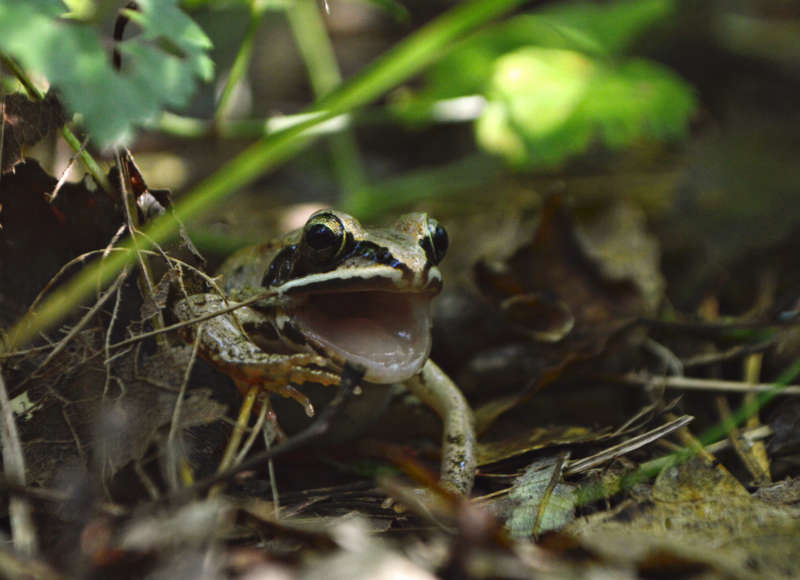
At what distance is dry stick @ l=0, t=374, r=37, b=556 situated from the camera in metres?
1.56

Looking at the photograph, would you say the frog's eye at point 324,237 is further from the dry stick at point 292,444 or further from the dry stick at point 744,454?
the dry stick at point 744,454

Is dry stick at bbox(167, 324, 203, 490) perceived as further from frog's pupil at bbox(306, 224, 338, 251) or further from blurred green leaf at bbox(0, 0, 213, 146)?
blurred green leaf at bbox(0, 0, 213, 146)

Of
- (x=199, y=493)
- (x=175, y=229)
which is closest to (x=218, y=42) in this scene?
(x=175, y=229)

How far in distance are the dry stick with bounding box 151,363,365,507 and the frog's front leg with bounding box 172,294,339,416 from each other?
0.74 ft

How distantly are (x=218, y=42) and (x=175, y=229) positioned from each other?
8.60 ft

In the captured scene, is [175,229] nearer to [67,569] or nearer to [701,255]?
[67,569]

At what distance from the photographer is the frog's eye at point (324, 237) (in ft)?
7.88

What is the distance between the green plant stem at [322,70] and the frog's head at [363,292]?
7.79 ft

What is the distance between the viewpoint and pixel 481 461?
8.16 ft

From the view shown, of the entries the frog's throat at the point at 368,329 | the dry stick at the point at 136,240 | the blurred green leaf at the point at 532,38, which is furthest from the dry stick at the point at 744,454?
the blurred green leaf at the point at 532,38

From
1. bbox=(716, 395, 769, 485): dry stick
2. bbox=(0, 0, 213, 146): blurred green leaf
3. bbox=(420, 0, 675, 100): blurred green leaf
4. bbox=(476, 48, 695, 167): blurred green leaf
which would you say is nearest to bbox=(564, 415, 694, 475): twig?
bbox=(716, 395, 769, 485): dry stick

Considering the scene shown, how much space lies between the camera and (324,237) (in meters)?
2.41

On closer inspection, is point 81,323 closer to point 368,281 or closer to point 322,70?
point 368,281

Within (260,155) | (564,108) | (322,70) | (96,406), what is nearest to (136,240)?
(96,406)
